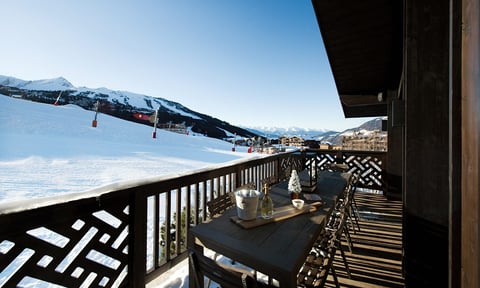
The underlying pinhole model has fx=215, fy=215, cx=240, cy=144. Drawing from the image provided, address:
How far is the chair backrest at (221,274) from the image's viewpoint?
0.86m

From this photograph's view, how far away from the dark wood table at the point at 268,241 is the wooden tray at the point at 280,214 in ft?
0.10

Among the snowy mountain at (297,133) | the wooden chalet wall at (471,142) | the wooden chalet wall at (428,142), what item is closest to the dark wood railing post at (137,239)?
the wooden chalet wall at (471,142)

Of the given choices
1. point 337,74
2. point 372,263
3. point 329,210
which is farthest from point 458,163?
point 337,74

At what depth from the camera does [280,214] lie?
168 cm

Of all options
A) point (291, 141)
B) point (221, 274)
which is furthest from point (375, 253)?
point (291, 141)

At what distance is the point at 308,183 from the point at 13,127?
72.7 ft

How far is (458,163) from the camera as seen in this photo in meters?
0.62

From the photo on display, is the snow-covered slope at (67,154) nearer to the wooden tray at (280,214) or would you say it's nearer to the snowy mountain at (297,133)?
the wooden tray at (280,214)

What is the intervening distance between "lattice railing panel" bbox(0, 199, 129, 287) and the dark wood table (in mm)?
614

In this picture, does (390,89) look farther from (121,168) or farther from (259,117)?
(259,117)

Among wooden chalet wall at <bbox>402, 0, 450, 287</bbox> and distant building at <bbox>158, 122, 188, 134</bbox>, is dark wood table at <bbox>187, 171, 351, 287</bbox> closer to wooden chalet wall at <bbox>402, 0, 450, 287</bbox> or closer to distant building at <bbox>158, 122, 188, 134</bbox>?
wooden chalet wall at <bbox>402, 0, 450, 287</bbox>

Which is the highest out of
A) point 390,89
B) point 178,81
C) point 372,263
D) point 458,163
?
point 178,81

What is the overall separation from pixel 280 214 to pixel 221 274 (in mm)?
819

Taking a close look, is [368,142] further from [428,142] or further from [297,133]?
[297,133]
